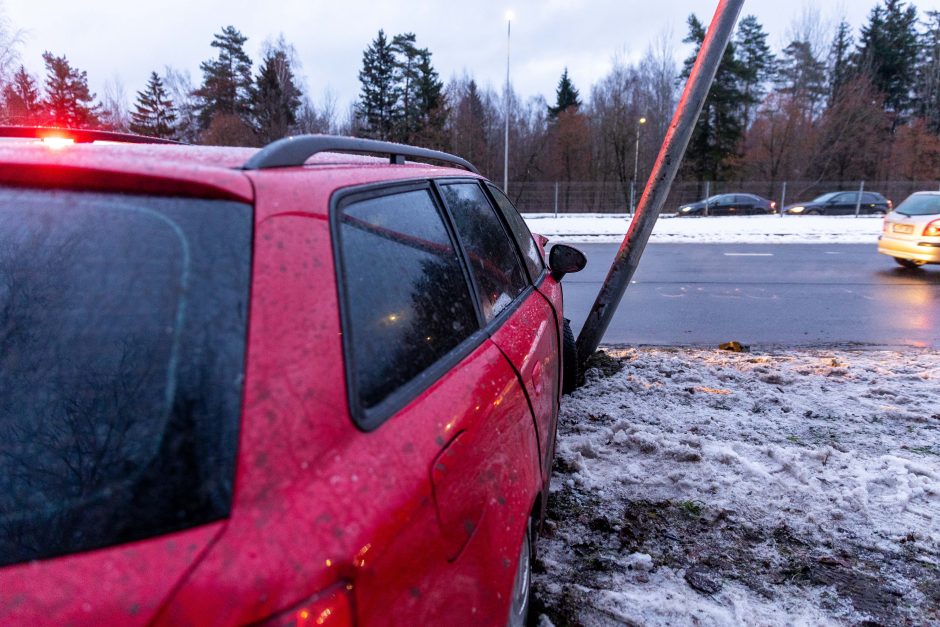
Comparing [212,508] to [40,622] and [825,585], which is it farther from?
[825,585]

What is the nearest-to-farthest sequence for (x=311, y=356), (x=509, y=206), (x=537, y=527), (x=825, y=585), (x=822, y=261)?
(x=311, y=356)
(x=537, y=527)
(x=825, y=585)
(x=509, y=206)
(x=822, y=261)

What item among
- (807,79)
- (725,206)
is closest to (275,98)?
(725,206)

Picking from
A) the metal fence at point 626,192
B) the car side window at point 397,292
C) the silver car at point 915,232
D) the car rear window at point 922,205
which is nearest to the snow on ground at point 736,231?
the silver car at point 915,232

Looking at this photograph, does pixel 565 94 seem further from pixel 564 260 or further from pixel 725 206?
pixel 564 260

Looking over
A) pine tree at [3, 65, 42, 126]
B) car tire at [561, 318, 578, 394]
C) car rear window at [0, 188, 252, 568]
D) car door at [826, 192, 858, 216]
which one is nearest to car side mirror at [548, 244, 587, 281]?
car tire at [561, 318, 578, 394]

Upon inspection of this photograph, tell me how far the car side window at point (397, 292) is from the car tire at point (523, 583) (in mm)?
701

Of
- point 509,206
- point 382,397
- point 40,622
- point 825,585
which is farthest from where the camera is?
point 509,206

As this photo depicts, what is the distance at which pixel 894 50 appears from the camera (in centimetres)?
5134

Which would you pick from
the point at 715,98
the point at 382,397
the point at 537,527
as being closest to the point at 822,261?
the point at 537,527

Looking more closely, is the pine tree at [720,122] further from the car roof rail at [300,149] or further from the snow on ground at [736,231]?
the car roof rail at [300,149]

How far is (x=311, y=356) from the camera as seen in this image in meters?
1.13

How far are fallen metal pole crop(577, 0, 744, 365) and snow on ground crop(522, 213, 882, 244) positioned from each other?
13.9m

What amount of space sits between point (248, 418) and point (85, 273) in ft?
1.69

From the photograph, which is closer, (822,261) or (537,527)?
(537,527)
